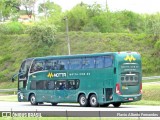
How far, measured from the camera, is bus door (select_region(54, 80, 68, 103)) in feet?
119

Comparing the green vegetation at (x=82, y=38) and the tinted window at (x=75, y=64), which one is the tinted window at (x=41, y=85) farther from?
the green vegetation at (x=82, y=38)

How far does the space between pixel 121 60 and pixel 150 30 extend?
45.5m

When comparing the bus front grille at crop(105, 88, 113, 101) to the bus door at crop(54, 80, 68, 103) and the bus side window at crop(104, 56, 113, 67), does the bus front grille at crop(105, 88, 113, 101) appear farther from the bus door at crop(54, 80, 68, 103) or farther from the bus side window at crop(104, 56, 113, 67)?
the bus door at crop(54, 80, 68, 103)

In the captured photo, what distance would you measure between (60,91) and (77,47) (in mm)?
Answer: 39937

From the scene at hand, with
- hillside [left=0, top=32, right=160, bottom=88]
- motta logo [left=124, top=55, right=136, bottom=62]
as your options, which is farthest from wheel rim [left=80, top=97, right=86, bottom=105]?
hillside [left=0, top=32, right=160, bottom=88]

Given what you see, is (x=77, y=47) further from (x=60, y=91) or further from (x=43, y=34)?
(x=60, y=91)

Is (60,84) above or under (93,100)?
above

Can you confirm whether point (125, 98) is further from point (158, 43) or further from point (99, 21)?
point (99, 21)

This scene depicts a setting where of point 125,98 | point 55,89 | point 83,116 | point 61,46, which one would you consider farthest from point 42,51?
point 83,116

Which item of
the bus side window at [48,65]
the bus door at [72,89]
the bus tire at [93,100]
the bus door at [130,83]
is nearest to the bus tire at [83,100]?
the bus tire at [93,100]

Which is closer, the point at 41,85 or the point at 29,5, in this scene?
the point at 41,85

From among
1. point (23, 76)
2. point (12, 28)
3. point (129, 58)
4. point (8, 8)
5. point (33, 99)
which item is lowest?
point (33, 99)

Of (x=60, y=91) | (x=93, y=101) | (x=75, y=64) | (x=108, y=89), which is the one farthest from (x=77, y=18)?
(x=108, y=89)

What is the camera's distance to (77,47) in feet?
250
